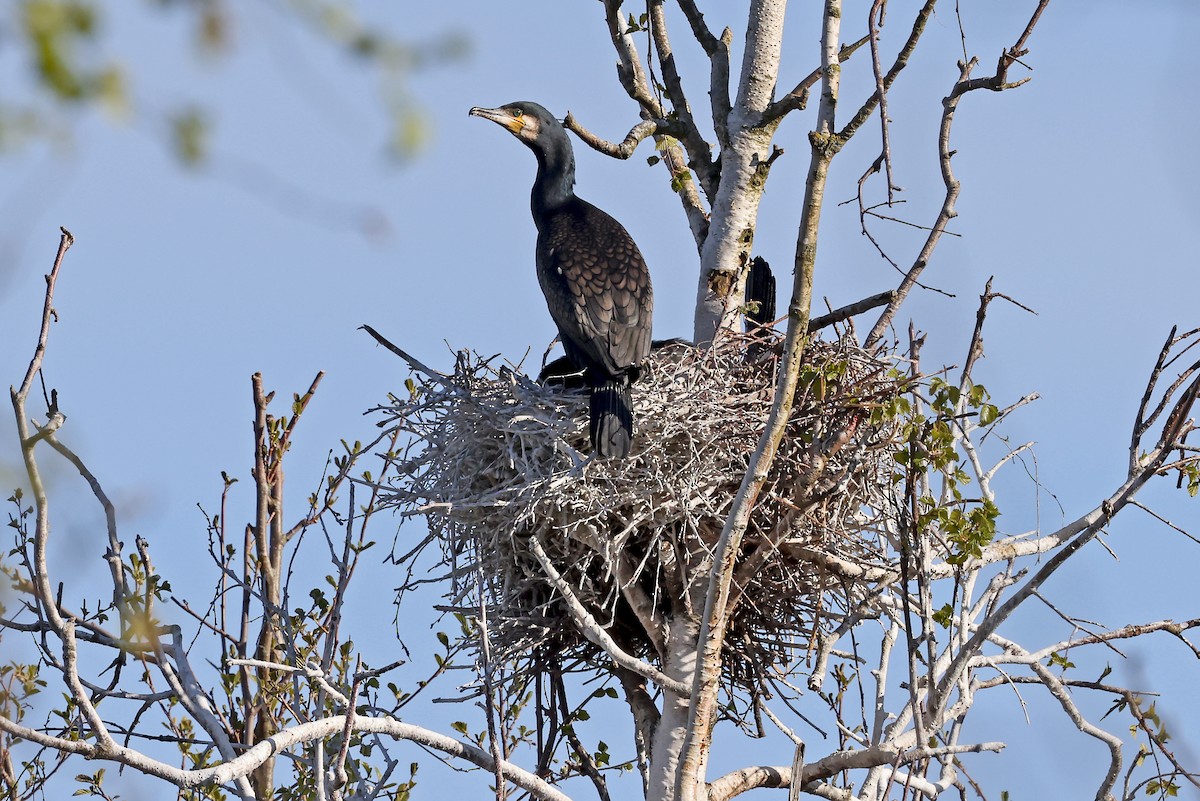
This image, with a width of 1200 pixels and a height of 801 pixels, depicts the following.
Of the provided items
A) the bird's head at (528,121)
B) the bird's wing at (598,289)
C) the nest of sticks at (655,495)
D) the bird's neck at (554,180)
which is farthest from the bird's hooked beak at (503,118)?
the nest of sticks at (655,495)

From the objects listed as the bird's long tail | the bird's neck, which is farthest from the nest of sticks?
the bird's neck

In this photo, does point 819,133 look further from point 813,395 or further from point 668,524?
point 668,524

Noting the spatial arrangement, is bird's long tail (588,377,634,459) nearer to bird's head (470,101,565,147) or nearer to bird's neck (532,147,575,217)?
bird's neck (532,147,575,217)

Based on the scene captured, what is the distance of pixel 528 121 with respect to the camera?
6.37 m

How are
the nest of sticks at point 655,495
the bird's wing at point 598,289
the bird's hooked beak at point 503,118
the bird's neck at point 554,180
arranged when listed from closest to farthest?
1. the nest of sticks at point 655,495
2. the bird's wing at point 598,289
3. the bird's neck at point 554,180
4. the bird's hooked beak at point 503,118

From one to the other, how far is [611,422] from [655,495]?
29 centimetres

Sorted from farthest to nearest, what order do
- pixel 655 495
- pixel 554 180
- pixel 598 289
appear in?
pixel 554 180, pixel 598 289, pixel 655 495

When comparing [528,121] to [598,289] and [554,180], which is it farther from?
[598,289]

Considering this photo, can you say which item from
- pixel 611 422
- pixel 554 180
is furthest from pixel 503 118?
pixel 611 422

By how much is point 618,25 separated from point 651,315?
5.40 feet

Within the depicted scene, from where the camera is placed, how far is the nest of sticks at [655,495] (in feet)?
14.6

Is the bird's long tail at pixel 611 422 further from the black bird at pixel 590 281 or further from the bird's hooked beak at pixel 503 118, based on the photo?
the bird's hooked beak at pixel 503 118

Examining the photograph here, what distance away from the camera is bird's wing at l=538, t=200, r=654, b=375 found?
5.00 m

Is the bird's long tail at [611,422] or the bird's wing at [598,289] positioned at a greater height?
the bird's wing at [598,289]
